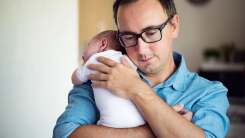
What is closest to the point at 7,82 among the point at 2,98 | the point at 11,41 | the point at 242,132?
the point at 2,98

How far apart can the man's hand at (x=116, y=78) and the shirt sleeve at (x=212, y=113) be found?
21 centimetres

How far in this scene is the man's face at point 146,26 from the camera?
1.15 meters

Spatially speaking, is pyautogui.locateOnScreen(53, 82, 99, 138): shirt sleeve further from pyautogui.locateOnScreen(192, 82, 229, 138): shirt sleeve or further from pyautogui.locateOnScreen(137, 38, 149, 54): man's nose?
pyautogui.locateOnScreen(192, 82, 229, 138): shirt sleeve

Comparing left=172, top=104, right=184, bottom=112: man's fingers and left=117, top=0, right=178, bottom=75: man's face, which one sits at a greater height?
left=117, top=0, right=178, bottom=75: man's face

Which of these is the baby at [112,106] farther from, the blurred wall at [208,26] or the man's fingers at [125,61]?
the blurred wall at [208,26]

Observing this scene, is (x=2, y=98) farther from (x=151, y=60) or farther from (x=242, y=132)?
(x=242, y=132)

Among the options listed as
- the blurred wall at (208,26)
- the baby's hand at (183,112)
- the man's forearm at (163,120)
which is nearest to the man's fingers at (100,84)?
the man's forearm at (163,120)

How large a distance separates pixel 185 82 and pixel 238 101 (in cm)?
307

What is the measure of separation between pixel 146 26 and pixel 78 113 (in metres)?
0.37

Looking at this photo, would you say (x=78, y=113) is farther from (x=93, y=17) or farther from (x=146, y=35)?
(x=93, y=17)

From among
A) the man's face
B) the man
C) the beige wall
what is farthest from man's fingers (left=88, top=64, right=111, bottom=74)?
the beige wall

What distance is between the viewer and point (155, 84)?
1.27 meters

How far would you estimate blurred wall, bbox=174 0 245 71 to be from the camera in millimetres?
4484

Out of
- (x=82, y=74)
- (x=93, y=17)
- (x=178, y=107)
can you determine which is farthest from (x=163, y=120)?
(x=93, y=17)
